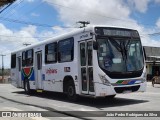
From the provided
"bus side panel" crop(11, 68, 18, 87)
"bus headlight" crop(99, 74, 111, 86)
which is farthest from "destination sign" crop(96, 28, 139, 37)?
"bus side panel" crop(11, 68, 18, 87)

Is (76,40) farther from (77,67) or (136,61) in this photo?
(136,61)

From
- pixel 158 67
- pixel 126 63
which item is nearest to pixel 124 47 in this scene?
pixel 126 63

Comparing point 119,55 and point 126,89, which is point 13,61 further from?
point 126,89

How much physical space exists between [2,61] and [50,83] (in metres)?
71.6

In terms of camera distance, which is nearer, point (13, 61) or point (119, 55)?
point (119, 55)

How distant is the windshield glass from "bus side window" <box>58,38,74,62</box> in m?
2.26

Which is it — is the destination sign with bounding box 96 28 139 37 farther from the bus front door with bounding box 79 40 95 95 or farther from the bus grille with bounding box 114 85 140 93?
the bus grille with bounding box 114 85 140 93

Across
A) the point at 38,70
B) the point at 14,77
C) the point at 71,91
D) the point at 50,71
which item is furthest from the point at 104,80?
the point at 14,77

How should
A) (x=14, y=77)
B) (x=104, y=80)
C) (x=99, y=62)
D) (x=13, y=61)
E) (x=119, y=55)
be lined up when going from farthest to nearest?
(x=13, y=61), (x=14, y=77), (x=119, y=55), (x=99, y=62), (x=104, y=80)

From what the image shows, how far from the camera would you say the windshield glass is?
14078mm

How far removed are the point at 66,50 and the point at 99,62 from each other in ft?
10.6

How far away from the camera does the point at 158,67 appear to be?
51625 mm

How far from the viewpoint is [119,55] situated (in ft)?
47.3

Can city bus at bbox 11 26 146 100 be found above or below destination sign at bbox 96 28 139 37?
below
